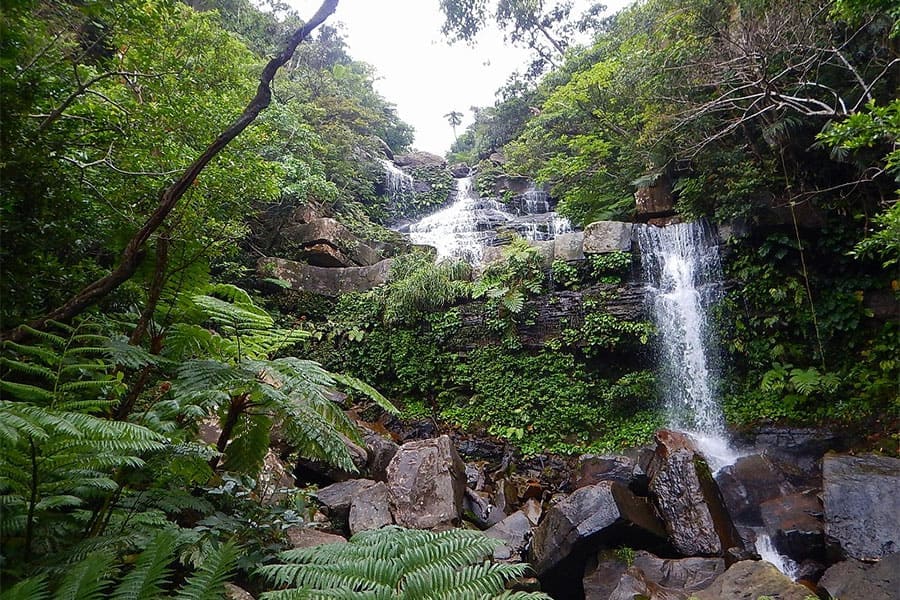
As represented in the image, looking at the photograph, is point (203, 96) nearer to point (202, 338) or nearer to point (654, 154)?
point (202, 338)

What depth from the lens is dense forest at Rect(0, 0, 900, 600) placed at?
61.5 inches

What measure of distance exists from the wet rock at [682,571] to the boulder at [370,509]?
2618 millimetres

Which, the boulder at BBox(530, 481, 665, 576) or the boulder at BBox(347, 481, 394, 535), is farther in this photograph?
the boulder at BBox(347, 481, 394, 535)

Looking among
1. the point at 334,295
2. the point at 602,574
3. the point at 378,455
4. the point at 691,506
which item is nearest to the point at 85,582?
the point at 602,574

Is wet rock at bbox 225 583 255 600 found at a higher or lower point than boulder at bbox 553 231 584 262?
lower

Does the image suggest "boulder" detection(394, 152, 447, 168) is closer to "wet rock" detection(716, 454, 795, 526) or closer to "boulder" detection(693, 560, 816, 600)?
"wet rock" detection(716, 454, 795, 526)

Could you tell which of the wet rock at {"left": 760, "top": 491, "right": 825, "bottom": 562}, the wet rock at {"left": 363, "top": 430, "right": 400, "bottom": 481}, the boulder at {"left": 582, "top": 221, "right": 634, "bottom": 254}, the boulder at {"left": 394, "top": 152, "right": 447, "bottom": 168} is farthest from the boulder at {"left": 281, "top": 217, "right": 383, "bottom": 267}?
the wet rock at {"left": 760, "top": 491, "right": 825, "bottom": 562}

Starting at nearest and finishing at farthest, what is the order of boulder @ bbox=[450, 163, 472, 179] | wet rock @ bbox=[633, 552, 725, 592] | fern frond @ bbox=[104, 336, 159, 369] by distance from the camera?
fern frond @ bbox=[104, 336, 159, 369], wet rock @ bbox=[633, 552, 725, 592], boulder @ bbox=[450, 163, 472, 179]

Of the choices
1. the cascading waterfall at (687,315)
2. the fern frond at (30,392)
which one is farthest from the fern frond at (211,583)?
the cascading waterfall at (687,315)

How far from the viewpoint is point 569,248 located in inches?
368

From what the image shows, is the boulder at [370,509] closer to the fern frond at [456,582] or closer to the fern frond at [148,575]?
the fern frond at [456,582]

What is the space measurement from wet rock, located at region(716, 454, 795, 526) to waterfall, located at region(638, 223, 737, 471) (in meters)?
1.49

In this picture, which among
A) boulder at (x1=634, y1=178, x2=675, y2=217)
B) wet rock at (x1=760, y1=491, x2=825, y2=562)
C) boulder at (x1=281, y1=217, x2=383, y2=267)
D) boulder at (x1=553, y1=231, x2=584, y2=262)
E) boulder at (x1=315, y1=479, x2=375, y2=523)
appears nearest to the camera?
wet rock at (x1=760, y1=491, x2=825, y2=562)

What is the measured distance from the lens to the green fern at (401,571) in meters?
1.30
